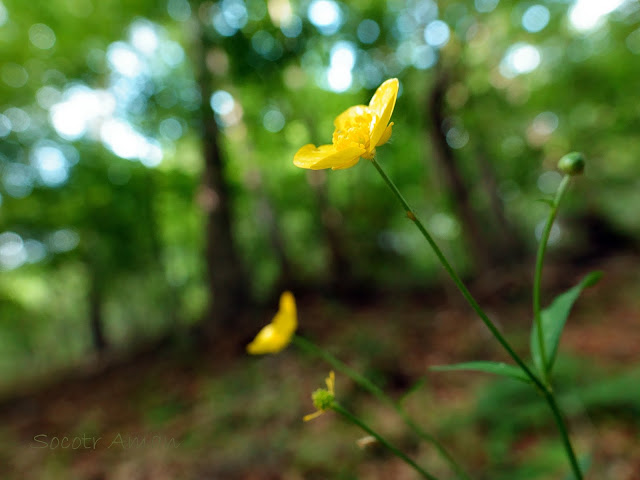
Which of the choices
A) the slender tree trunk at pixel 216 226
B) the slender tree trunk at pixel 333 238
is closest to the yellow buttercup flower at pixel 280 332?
the slender tree trunk at pixel 216 226

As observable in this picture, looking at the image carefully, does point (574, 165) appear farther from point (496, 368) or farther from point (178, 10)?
point (178, 10)

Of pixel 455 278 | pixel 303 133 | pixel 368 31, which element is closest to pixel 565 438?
pixel 455 278

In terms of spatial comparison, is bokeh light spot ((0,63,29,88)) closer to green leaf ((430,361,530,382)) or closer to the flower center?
the flower center

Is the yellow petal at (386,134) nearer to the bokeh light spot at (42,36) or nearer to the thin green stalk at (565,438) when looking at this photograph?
the thin green stalk at (565,438)

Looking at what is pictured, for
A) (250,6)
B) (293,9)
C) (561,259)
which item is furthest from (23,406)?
(561,259)

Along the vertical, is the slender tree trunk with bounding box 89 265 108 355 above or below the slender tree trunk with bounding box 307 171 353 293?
below

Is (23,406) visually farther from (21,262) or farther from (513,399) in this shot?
(513,399)

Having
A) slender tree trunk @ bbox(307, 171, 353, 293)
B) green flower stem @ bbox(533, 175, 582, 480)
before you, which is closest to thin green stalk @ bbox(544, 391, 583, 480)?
green flower stem @ bbox(533, 175, 582, 480)
